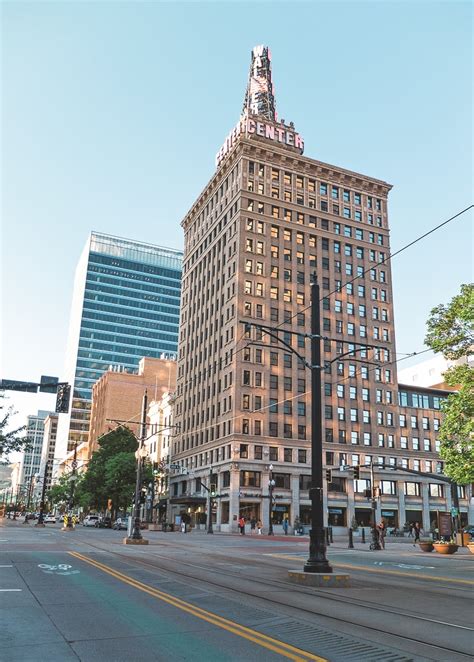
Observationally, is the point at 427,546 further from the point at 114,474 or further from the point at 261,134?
the point at 261,134

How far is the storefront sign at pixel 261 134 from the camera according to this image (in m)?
91.5

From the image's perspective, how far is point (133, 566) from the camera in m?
20.0

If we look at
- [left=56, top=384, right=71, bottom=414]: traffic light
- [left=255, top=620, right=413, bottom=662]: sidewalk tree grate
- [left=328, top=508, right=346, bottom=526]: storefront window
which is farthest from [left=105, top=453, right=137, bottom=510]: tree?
[left=255, top=620, right=413, bottom=662]: sidewalk tree grate

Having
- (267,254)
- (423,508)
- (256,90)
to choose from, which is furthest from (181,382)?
(256,90)

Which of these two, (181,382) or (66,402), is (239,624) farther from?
(181,382)

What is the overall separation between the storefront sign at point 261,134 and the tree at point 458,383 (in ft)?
206

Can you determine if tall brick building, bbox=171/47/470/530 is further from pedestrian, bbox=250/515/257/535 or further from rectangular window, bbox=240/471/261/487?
pedestrian, bbox=250/515/257/535

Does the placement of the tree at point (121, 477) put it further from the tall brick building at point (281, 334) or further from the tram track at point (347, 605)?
the tram track at point (347, 605)

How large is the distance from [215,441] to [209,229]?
116 ft

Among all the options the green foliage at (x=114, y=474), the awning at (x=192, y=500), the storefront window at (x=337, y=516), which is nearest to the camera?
the storefront window at (x=337, y=516)

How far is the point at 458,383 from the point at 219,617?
26129mm

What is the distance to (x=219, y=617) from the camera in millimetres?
10398

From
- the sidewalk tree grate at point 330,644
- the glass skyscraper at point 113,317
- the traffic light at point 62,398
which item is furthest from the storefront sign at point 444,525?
the glass skyscraper at point 113,317

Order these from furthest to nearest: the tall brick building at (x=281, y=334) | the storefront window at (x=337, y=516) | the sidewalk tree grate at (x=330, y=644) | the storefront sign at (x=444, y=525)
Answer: the storefront window at (x=337, y=516) → the tall brick building at (x=281, y=334) → the storefront sign at (x=444, y=525) → the sidewalk tree grate at (x=330, y=644)
